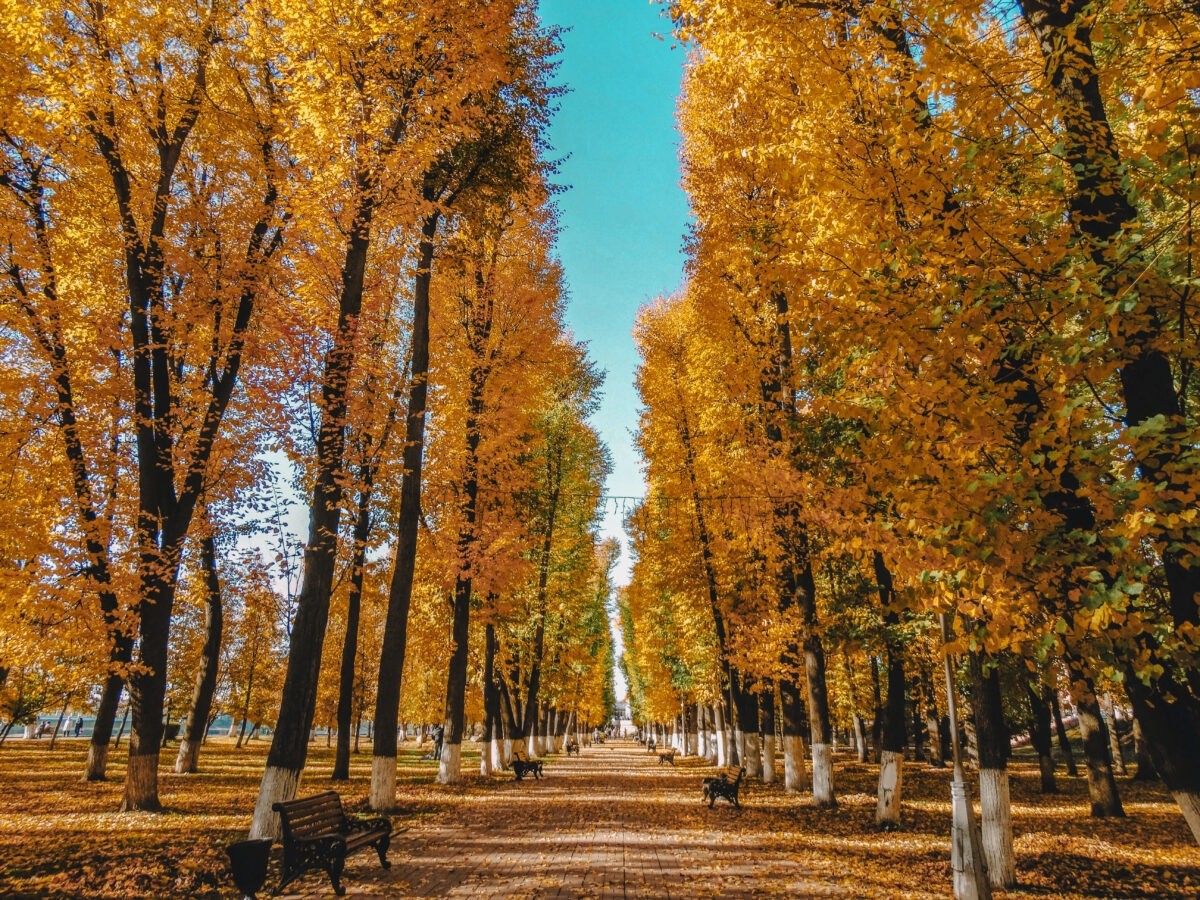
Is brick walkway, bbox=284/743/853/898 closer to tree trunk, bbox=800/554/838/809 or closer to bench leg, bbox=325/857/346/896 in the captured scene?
bench leg, bbox=325/857/346/896

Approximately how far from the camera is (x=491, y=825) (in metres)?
10.9

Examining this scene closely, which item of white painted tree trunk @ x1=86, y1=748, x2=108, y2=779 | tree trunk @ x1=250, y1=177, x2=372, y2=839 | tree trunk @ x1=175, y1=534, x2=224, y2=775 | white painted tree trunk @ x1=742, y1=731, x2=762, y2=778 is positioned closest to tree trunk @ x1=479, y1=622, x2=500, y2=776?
tree trunk @ x1=175, y1=534, x2=224, y2=775

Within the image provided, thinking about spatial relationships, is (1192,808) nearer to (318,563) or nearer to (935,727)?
(318,563)

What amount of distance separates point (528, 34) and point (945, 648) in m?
13.5

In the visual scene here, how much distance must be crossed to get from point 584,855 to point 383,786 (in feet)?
15.8

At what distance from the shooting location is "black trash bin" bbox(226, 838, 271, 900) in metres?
5.72

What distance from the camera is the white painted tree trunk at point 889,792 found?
35.6 ft

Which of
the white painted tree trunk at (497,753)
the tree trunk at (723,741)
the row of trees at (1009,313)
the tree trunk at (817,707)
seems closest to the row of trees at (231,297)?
the white painted tree trunk at (497,753)

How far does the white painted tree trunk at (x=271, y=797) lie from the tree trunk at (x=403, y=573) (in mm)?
2760

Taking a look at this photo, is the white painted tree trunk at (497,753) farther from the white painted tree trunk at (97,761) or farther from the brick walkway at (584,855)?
the white painted tree trunk at (97,761)

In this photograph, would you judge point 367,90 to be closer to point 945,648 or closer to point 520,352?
point 520,352

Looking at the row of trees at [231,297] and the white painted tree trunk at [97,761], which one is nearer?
the row of trees at [231,297]

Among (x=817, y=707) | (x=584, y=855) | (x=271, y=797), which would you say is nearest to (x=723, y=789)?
(x=817, y=707)

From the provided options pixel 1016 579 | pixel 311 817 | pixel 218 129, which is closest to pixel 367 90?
pixel 218 129
